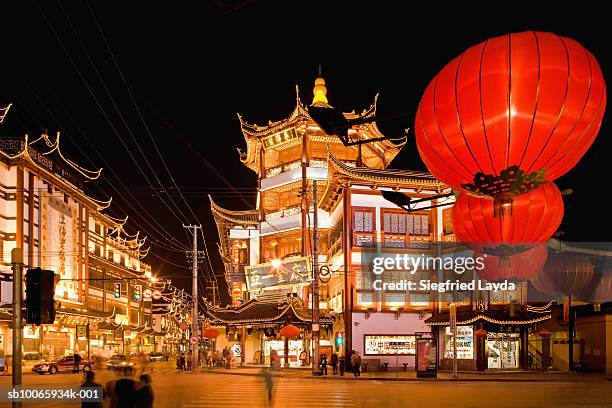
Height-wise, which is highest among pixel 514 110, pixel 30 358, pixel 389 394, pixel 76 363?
pixel 514 110

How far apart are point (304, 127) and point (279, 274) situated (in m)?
11.0

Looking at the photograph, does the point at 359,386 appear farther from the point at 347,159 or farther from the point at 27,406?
the point at 347,159

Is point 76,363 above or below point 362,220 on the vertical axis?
below

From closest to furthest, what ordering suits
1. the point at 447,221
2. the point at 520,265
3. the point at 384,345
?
the point at 520,265
the point at 384,345
the point at 447,221

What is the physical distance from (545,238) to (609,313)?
28.8 m

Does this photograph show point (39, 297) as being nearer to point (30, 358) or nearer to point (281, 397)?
point (281, 397)

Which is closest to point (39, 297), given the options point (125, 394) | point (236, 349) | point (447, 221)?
point (125, 394)

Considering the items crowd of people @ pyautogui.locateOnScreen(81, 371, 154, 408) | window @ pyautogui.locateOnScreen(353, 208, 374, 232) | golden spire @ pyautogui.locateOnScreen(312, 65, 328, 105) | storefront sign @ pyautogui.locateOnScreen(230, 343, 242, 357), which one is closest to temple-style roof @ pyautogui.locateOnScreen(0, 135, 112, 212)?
storefront sign @ pyautogui.locateOnScreen(230, 343, 242, 357)

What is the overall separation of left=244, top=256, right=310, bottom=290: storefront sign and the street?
14.3 m

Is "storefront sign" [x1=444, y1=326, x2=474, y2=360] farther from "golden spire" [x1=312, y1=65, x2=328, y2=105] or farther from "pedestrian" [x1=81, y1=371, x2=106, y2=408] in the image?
"pedestrian" [x1=81, y1=371, x2=106, y2=408]

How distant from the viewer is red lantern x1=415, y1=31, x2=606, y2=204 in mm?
6961

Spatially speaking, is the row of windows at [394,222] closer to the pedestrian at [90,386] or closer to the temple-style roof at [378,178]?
the temple-style roof at [378,178]

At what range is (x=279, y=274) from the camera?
4522 cm

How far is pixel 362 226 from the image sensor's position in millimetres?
37375
